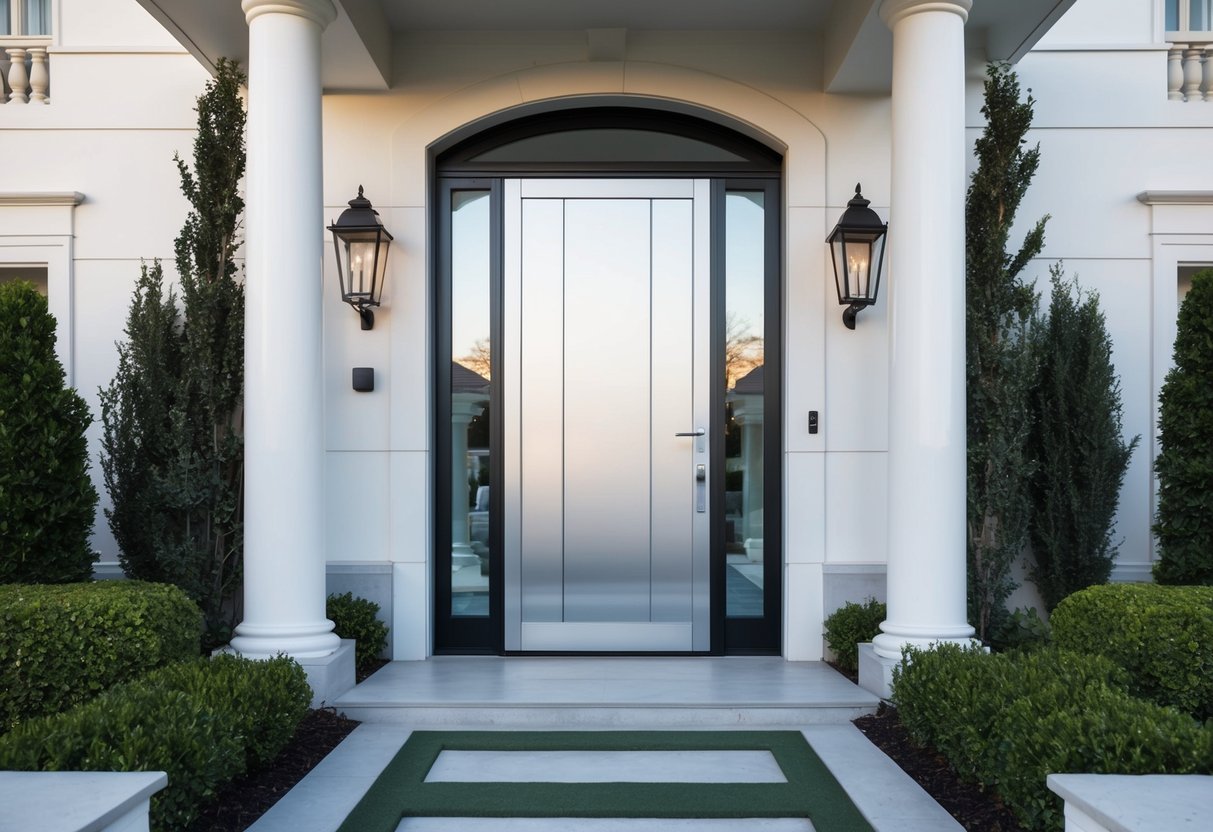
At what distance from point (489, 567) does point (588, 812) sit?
2.60m

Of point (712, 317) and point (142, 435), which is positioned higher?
point (712, 317)

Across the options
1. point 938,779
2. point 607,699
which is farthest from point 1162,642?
point 607,699

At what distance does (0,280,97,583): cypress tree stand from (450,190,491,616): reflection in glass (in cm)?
211

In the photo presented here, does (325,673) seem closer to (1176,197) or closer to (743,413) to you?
(743,413)

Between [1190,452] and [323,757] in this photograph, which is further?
[1190,452]

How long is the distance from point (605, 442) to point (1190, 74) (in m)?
4.37

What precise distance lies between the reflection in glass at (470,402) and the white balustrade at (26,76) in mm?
2653

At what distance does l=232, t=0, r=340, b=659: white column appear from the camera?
462 centimetres

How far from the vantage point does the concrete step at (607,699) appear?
4.71 m

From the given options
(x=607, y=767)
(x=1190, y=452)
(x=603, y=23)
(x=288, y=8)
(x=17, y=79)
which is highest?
(x=603, y=23)

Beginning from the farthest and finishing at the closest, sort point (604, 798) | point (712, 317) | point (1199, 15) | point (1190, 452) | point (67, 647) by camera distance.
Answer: point (1199, 15)
point (712, 317)
point (1190, 452)
point (67, 647)
point (604, 798)

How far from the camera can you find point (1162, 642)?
13.2 feet

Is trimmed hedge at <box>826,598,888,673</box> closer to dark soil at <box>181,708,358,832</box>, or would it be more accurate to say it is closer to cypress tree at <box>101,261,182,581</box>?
dark soil at <box>181,708,358,832</box>

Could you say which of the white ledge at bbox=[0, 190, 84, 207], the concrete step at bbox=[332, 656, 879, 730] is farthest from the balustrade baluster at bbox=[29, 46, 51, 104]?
the concrete step at bbox=[332, 656, 879, 730]
